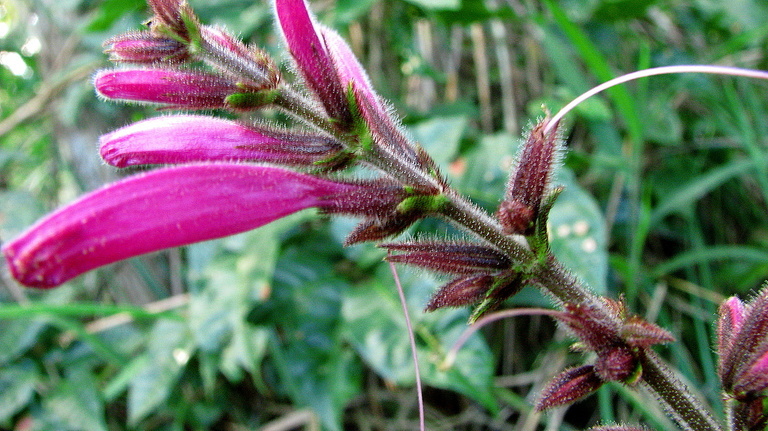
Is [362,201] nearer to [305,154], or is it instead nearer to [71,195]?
[305,154]

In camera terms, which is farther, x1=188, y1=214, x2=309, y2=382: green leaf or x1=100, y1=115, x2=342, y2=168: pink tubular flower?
x1=188, y1=214, x2=309, y2=382: green leaf

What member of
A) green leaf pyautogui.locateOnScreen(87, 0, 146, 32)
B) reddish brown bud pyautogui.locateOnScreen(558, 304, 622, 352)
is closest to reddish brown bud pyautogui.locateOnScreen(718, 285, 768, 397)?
reddish brown bud pyautogui.locateOnScreen(558, 304, 622, 352)

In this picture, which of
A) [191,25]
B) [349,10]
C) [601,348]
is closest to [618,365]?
[601,348]

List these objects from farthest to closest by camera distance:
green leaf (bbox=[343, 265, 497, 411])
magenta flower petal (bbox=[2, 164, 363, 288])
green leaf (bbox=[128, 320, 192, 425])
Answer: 1. green leaf (bbox=[128, 320, 192, 425])
2. green leaf (bbox=[343, 265, 497, 411])
3. magenta flower petal (bbox=[2, 164, 363, 288])

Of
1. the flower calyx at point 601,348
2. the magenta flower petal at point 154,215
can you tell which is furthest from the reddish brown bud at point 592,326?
the magenta flower petal at point 154,215

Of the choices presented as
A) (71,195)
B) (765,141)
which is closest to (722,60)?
(765,141)

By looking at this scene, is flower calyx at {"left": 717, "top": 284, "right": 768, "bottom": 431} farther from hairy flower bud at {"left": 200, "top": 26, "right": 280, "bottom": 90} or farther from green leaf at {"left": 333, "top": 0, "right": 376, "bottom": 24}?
green leaf at {"left": 333, "top": 0, "right": 376, "bottom": 24}
